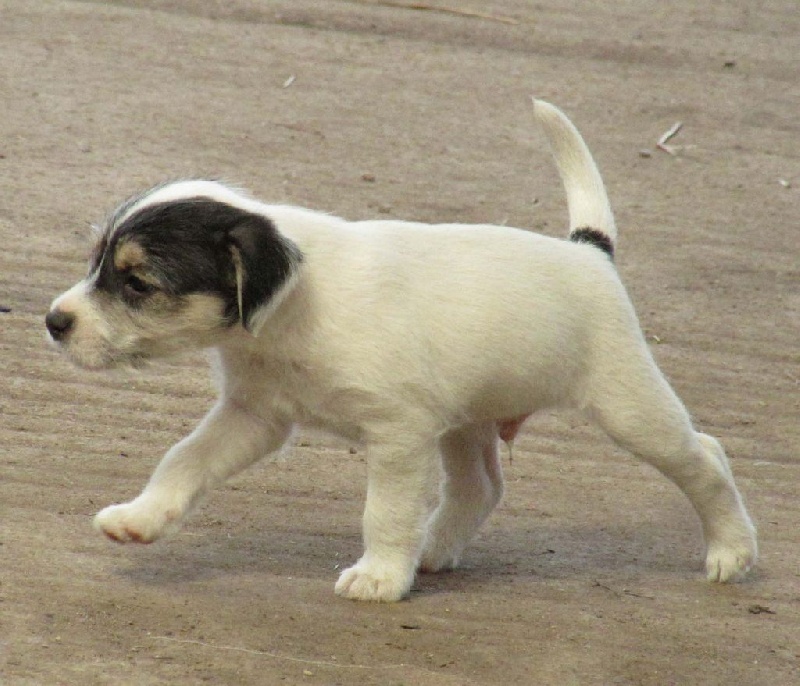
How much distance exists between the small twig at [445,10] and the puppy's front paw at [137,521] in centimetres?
931

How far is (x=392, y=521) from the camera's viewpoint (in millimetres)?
5195

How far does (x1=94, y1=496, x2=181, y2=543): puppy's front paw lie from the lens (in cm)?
519

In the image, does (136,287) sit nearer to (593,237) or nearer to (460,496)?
(460,496)

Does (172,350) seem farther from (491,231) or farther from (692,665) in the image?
(692,665)

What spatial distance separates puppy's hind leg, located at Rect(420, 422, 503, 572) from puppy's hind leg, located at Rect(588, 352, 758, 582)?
55 cm

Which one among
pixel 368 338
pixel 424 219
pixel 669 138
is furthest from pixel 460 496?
pixel 669 138

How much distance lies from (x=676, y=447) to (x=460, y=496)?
2.89ft

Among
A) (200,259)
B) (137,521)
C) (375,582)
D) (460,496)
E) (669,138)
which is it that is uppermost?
(200,259)

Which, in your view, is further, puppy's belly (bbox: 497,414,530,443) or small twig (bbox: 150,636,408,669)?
puppy's belly (bbox: 497,414,530,443)

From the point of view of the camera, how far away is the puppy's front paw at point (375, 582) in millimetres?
5238

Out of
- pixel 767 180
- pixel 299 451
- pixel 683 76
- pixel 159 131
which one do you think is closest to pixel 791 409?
pixel 299 451

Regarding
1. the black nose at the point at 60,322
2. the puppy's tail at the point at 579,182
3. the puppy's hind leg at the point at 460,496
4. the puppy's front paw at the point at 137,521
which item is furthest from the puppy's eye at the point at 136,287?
the puppy's tail at the point at 579,182

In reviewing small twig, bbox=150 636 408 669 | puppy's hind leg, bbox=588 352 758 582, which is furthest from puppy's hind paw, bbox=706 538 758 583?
small twig, bbox=150 636 408 669

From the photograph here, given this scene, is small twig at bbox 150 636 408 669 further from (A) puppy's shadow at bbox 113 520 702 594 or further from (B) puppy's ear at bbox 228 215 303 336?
(B) puppy's ear at bbox 228 215 303 336
